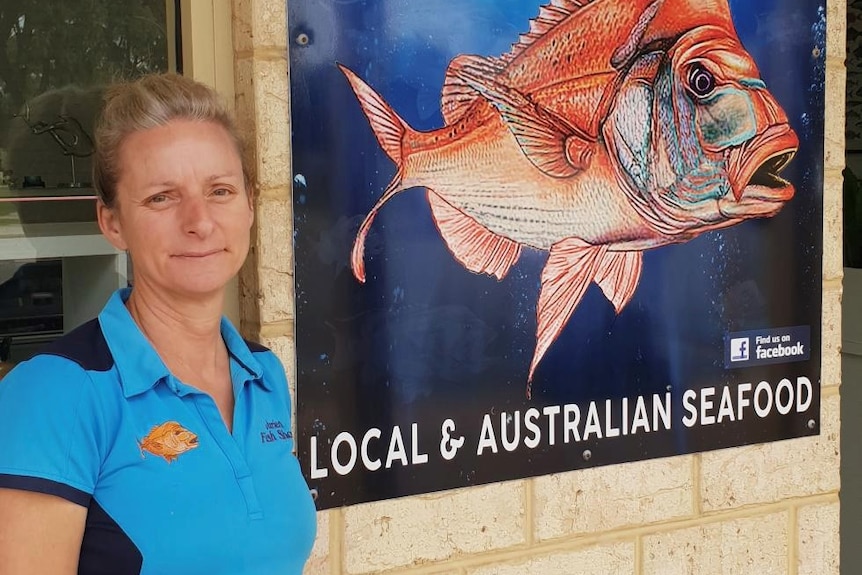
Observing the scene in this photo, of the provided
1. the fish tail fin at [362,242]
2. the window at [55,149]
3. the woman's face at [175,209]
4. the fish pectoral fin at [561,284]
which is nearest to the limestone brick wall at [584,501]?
the fish tail fin at [362,242]

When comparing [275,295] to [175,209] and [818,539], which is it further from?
[818,539]

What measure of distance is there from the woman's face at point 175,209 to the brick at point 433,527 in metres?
1.09

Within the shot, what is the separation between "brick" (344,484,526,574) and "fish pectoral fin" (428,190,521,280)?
0.54m

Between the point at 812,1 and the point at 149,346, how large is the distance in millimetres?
2354

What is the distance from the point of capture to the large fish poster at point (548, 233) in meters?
2.65

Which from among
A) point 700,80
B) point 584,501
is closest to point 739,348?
point 584,501

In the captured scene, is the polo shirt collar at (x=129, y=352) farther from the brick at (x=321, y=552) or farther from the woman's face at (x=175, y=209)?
the brick at (x=321, y=552)

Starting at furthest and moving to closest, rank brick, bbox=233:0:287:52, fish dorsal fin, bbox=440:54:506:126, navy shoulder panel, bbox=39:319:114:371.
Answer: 1. fish dorsal fin, bbox=440:54:506:126
2. brick, bbox=233:0:287:52
3. navy shoulder panel, bbox=39:319:114:371

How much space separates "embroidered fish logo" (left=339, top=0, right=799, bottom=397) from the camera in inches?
109

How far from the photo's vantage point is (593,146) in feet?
9.71

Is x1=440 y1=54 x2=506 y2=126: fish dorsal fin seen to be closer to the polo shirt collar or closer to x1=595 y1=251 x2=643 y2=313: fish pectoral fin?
x1=595 y1=251 x2=643 y2=313: fish pectoral fin

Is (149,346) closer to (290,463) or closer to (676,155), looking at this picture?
(290,463)

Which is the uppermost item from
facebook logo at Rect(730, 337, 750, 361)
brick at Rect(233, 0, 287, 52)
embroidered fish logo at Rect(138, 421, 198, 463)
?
brick at Rect(233, 0, 287, 52)

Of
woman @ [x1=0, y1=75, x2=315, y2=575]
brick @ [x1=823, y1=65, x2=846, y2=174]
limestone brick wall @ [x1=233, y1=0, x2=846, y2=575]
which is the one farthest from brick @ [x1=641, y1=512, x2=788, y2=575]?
woman @ [x1=0, y1=75, x2=315, y2=575]
